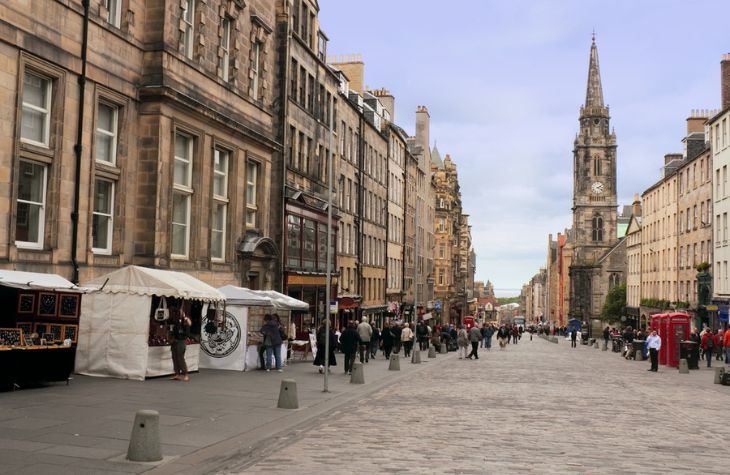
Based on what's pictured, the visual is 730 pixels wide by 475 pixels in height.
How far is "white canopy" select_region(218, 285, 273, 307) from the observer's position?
23.3m

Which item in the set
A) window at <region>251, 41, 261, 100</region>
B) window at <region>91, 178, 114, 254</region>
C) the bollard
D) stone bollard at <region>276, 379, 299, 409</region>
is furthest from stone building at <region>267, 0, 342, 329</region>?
stone bollard at <region>276, 379, 299, 409</region>

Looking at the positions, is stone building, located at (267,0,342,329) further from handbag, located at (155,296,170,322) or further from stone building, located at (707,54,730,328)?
stone building, located at (707,54,730,328)

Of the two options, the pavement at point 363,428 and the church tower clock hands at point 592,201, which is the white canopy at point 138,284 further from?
the church tower clock hands at point 592,201

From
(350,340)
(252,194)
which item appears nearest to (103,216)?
(350,340)

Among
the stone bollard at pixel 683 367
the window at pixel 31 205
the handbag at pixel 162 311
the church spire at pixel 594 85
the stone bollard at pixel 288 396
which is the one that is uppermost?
the church spire at pixel 594 85

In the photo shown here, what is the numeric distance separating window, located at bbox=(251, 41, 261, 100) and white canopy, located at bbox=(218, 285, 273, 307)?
992 cm

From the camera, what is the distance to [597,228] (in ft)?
417

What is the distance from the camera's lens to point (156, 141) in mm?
22828

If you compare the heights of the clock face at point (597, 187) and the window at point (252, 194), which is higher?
the clock face at point (597, 187)

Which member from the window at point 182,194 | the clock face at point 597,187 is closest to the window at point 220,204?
the window at point 182,194

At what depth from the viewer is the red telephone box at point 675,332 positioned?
110 feet

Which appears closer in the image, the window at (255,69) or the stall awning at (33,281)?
the stall awning at (33,281)

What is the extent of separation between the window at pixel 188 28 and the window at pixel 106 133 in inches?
155

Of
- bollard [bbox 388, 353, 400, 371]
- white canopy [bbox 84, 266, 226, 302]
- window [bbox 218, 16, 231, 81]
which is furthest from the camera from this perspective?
window [bbox 218, 16, 231, 81]
